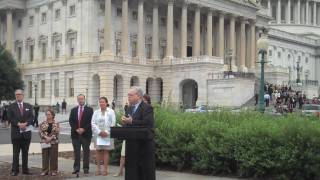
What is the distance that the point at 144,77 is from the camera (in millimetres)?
71500

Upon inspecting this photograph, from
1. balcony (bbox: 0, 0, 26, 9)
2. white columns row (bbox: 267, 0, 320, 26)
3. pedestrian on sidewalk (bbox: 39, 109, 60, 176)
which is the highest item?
white columns row (bbox: 267, 0, 320, 26)

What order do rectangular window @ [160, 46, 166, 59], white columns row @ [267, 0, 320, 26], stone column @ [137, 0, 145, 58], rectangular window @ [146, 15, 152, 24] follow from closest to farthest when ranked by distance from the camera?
stone column @ [137, 0, 145, 58] → rectangular window @ [146, 15, 152, 24] → rectangular window @ [160, 46, 166, 59] → white columns row @ [267, 0, 320, 26]

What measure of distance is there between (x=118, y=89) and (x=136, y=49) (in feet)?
22.3

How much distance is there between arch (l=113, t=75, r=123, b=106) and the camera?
226 ft

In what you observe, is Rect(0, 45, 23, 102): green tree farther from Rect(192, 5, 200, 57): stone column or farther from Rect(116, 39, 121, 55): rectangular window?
Rect(192, 5, 200, 57): stone column

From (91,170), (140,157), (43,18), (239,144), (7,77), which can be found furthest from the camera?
(43,18)

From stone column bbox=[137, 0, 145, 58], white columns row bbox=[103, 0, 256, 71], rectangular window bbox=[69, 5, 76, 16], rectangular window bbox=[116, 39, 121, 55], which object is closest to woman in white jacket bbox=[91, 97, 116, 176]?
white columns row bbox=[103, 0, 256, 71]

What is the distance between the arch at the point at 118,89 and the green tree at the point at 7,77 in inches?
435

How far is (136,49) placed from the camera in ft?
243

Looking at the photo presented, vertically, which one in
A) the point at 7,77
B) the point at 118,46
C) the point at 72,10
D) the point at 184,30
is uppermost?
the point at 72,10

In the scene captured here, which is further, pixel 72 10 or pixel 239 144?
pixel 72 10

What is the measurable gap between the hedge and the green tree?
47.0 metres

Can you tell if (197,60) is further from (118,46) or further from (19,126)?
(19,126)

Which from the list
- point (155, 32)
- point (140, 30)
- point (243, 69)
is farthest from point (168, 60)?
point (243, 69)
